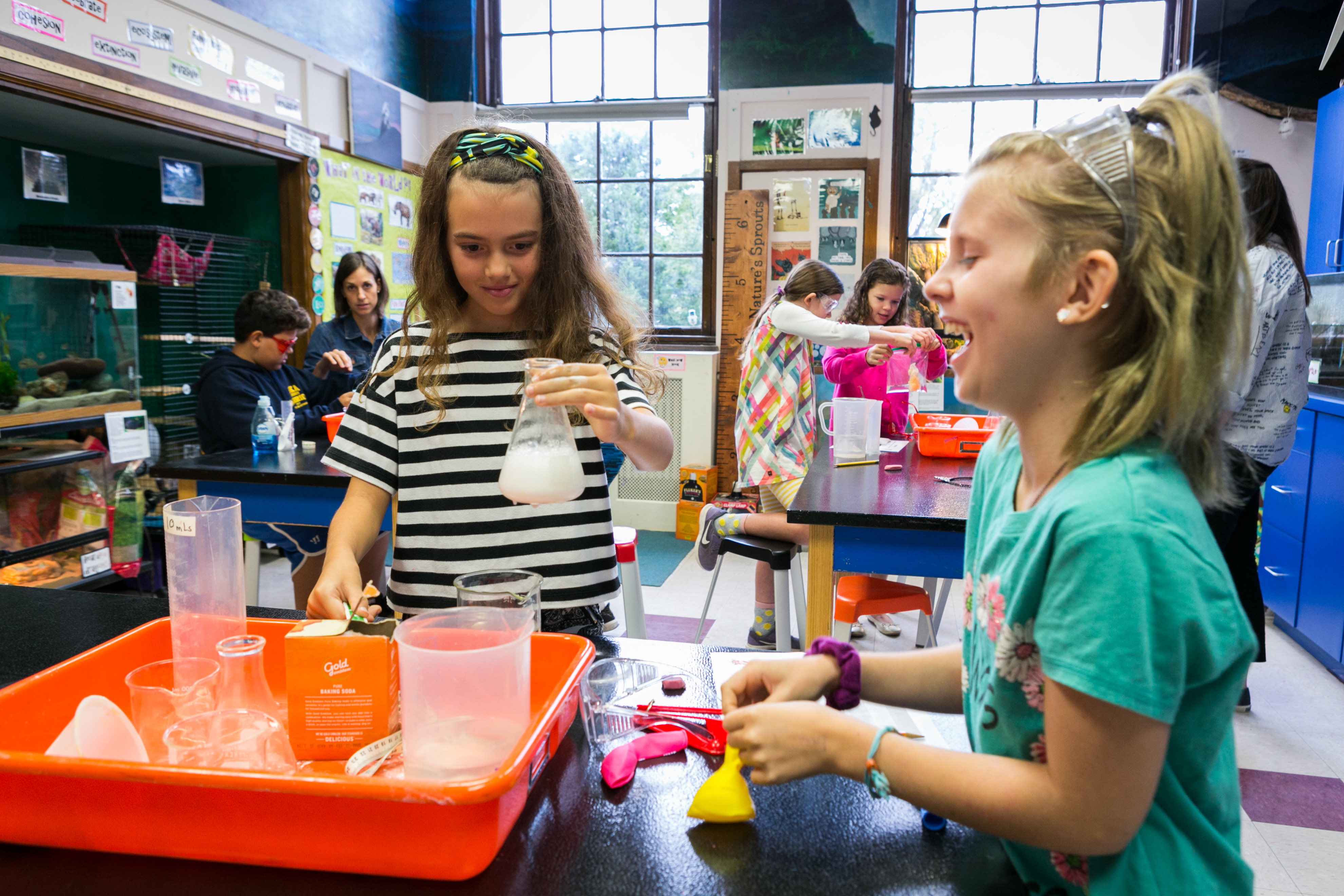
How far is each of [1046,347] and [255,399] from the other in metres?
3.27

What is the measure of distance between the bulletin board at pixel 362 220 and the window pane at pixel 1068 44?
11.7 feet

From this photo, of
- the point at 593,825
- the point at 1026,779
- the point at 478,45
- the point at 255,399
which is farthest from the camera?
the point at 478,45

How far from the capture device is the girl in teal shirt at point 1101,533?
58cm

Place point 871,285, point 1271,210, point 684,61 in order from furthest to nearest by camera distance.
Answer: point 684,61 < point 871,285 < point 1271,210

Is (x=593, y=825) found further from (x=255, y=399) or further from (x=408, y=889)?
(x=255, y=399)

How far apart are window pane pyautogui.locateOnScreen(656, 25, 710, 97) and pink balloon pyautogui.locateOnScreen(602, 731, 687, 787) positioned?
506 centimetres

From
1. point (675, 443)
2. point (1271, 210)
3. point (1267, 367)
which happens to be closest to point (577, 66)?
point (675, 443)

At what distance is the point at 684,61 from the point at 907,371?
297 centimetres

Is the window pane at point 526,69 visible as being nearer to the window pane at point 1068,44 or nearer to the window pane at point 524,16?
the window pane at point 524,16

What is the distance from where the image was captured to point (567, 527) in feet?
4.41

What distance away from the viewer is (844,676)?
0.78 m

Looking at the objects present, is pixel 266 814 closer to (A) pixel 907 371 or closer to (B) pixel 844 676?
(B) pixel 844 676

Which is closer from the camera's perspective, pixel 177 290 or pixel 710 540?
pixel 710 540

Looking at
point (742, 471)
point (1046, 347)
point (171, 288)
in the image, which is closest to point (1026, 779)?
point (1046, 347)
